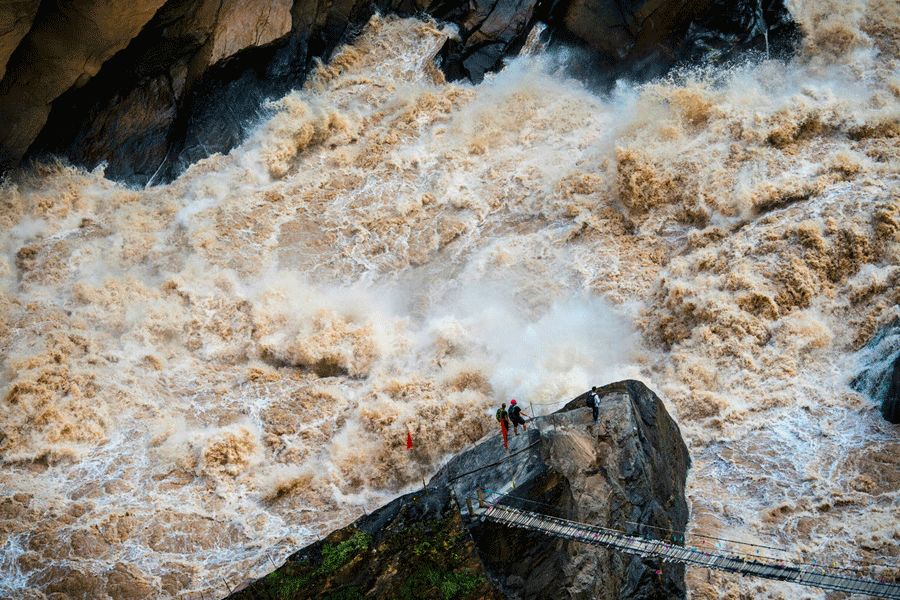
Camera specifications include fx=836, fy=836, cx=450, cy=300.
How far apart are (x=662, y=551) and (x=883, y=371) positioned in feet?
18.0

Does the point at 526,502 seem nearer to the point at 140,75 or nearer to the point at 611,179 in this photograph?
the point at 611,179

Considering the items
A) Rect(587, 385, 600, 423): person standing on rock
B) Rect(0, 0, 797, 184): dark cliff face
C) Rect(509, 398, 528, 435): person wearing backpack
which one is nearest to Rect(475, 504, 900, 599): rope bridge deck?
Rect(509, 398, 528, 435): person wearing backpack

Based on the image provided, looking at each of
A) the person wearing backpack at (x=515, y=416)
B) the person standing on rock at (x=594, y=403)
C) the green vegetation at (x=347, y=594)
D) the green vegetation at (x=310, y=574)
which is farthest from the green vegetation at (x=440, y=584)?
the person standing on rock at (x=594, y=403)

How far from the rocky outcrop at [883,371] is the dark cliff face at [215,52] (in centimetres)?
886

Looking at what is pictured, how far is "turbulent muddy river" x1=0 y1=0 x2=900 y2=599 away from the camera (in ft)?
40.4

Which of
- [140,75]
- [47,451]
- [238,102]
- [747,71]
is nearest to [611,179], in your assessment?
[747,71]

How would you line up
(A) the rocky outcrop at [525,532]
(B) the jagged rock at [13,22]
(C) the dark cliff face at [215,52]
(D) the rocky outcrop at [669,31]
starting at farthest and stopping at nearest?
(D) the rocky outcrop at [669,31] < (C) the dark cliff face at [215,52] < (B) the jagged rock at [13,22] < (A) the rocky outcrop at [525,532]

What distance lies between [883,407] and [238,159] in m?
13.8

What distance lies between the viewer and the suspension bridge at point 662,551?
9.63 meters

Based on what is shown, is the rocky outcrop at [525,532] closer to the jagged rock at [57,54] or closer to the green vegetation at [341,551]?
the green vegetation at [341,551]

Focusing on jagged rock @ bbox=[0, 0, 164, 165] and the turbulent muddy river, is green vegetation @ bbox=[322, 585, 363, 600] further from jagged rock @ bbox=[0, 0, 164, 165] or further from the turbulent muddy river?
jagged rock @ bbox=[0, 0, 164, 165]

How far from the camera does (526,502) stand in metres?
10.7

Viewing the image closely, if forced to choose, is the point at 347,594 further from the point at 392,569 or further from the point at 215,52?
the point at 215,52

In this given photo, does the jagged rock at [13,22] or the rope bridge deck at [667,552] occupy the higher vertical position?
the jagged rock at [13,22]
